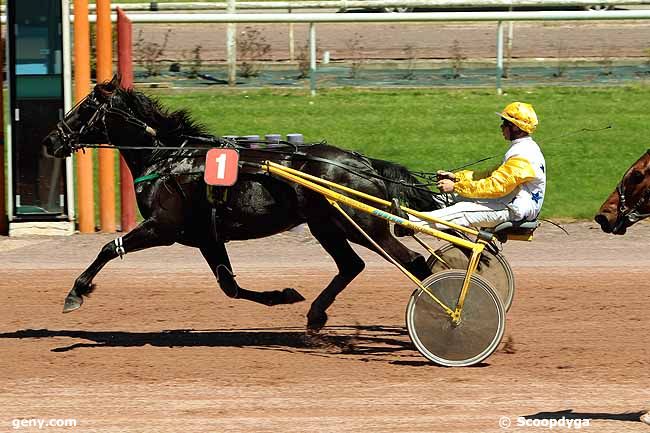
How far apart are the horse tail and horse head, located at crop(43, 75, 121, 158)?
1.86 meters

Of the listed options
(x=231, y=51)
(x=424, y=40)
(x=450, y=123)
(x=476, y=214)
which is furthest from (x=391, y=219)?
(x=424, y=40)

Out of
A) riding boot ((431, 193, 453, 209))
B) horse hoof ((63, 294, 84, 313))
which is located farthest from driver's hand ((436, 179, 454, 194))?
horse hoof ((63, 294, 84, 313))

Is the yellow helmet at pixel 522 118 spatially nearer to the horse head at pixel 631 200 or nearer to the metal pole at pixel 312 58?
the horse head at pixel 631 200

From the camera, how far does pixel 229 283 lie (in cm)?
834

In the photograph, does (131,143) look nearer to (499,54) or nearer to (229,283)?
(229,283)

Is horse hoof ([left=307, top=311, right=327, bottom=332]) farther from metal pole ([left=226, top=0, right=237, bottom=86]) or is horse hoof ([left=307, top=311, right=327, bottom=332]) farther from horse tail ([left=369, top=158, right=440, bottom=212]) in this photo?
metal pole ([left=226, top=0, right=237, bottom=86])

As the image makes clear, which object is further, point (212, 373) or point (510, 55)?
point (510, 55)

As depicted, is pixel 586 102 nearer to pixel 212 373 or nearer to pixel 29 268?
pixel 29 268

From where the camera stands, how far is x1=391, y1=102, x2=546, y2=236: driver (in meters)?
7.50

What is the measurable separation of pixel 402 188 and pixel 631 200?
192 centimetres

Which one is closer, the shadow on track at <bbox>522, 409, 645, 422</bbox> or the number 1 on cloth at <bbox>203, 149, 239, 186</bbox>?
the shadow on track at <bbox>522, 409, 645, 422</bbox>

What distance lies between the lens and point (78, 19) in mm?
12195

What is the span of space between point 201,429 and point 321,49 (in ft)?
45.8

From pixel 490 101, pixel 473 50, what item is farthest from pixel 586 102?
pixel 473 50
